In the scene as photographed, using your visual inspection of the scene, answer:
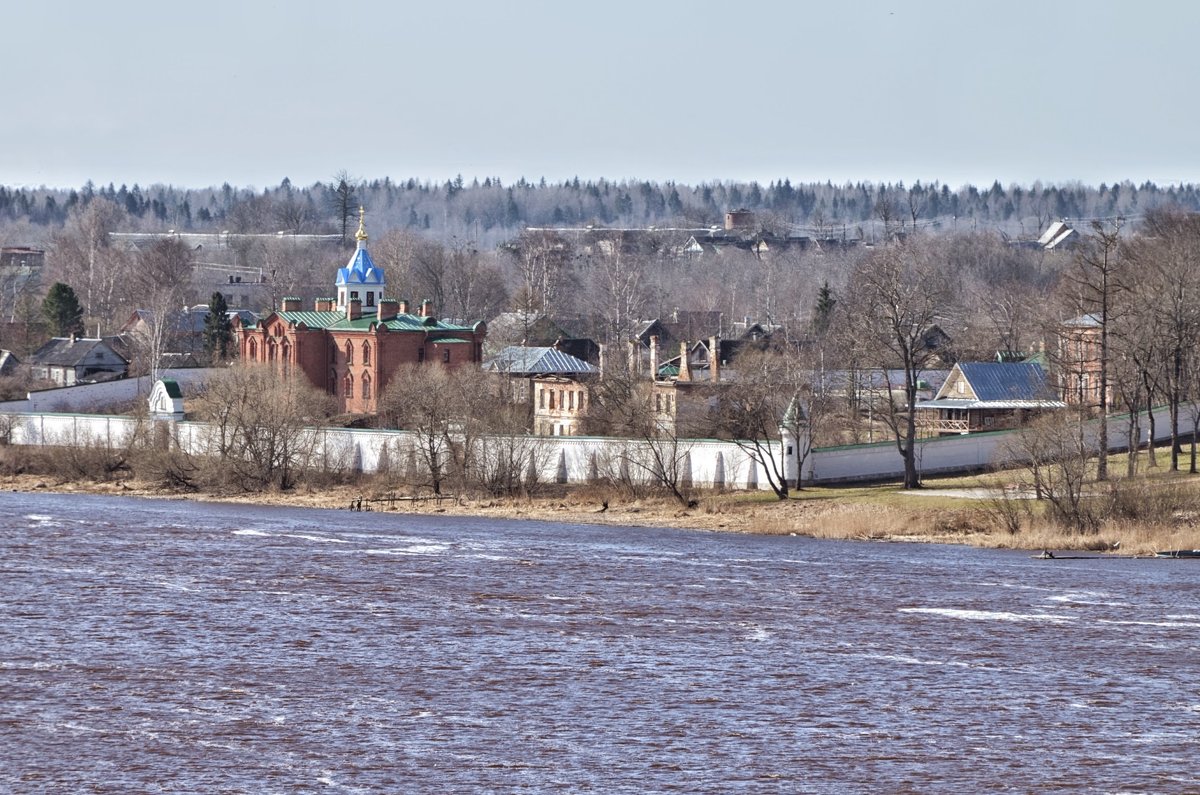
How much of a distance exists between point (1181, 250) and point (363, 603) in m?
54.8

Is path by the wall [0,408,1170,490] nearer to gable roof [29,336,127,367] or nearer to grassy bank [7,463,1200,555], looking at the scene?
grassy bank [7,463,1200,555]

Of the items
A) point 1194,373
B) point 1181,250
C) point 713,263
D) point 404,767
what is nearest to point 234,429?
point 1194,373

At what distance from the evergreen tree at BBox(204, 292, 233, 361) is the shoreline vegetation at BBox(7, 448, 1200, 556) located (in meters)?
30.6

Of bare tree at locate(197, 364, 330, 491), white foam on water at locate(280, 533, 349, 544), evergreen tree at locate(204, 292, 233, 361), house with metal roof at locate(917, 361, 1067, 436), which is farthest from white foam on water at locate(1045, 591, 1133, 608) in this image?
evergreen tree at locate(204, 292, 233, 361)

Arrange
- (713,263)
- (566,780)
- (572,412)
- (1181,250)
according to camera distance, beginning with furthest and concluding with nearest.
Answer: (713,263), (1181,250), (572,412), (566,780)

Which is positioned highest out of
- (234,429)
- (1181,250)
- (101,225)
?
(101,225)

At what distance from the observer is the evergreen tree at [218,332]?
88.7 meters

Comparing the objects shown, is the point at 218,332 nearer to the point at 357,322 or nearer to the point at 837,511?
the point at 357,322

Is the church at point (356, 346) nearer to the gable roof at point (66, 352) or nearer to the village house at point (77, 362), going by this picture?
the village house at point (77, 362)

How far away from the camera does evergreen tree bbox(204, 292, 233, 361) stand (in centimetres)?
8869

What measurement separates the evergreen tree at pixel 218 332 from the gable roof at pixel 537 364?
21.0m

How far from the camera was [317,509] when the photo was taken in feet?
172

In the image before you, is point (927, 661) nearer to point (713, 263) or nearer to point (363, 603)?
point (363, 603)

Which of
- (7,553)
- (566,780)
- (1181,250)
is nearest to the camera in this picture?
(566,780)
